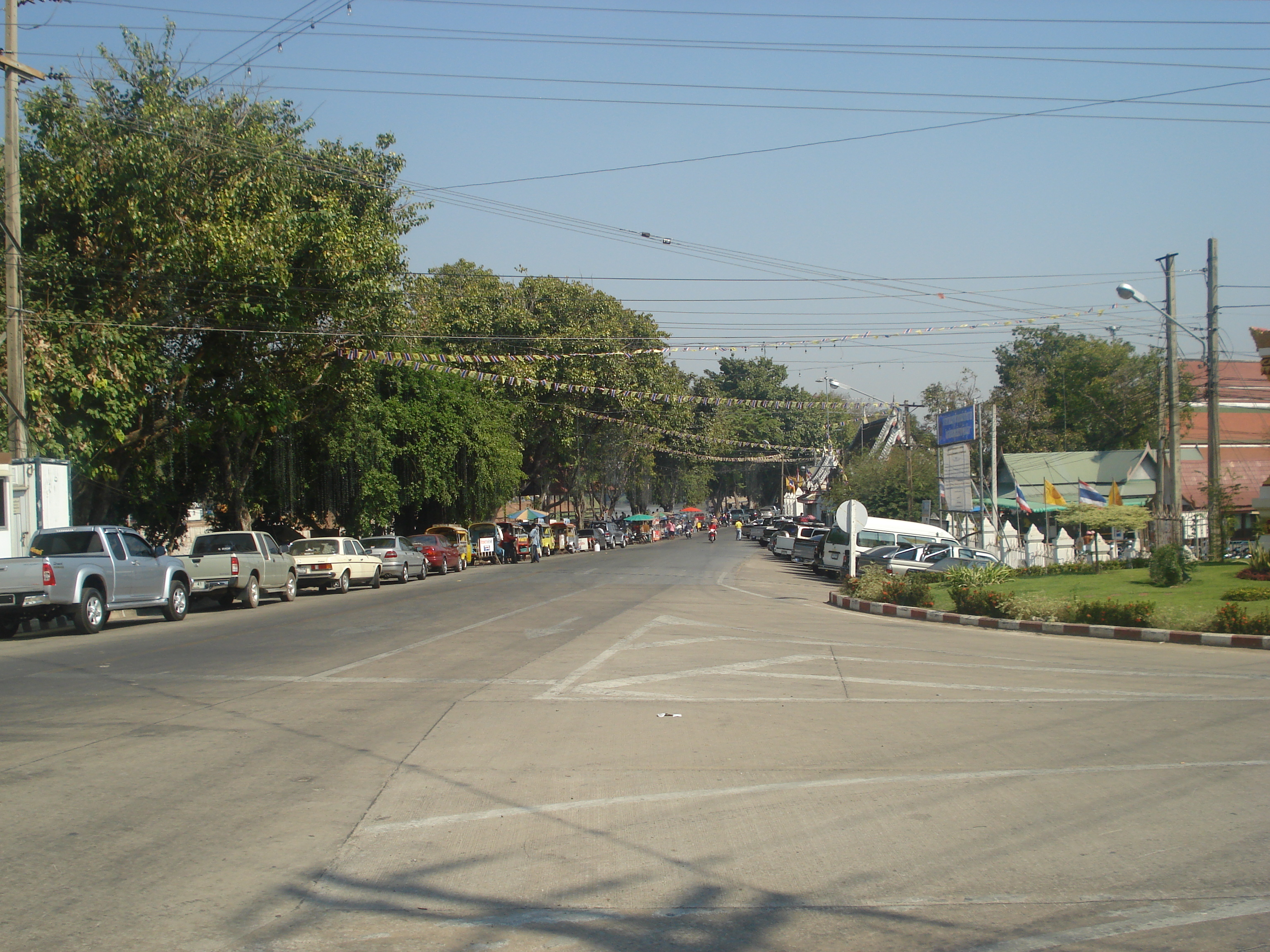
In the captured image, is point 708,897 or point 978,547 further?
point 978,547

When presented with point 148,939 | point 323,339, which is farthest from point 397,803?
point 323,339

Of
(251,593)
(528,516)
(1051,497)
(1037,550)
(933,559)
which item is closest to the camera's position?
(251,593)

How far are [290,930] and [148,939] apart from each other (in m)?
0.60

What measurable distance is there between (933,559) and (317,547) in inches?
719

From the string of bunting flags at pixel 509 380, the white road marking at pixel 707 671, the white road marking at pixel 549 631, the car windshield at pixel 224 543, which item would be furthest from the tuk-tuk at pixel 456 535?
the white road marking at pixel 707 671

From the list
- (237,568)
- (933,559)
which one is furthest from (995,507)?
(237,568)

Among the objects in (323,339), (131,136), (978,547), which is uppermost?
(131,136)

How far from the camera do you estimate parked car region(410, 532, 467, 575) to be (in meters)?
39.1

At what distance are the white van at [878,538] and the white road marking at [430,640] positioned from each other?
15.2 meters

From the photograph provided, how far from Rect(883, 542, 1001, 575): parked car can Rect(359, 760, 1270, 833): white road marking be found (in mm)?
21488

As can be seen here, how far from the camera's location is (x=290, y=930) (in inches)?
178

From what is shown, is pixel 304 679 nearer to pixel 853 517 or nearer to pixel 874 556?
pixel 853 517

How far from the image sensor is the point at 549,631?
17156 mm

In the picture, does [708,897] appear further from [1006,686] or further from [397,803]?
[1006,686]
